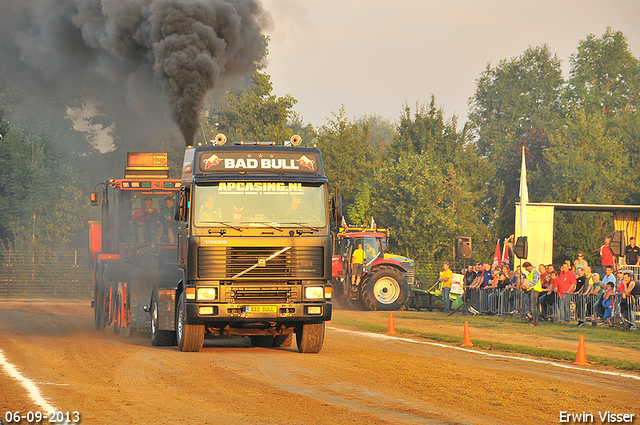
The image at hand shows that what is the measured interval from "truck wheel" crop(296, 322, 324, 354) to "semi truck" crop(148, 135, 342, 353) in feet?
1.29

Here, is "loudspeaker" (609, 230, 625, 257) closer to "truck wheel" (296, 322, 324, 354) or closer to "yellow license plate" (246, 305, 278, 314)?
"truck wheel" (296, 322, 324, 354)

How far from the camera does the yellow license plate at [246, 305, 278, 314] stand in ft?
44.8

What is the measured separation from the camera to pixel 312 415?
29.1ft

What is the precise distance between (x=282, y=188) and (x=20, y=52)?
17060 mm

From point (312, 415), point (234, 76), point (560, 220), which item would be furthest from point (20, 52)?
point (560, 220)

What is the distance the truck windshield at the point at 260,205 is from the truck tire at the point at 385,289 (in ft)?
53.1

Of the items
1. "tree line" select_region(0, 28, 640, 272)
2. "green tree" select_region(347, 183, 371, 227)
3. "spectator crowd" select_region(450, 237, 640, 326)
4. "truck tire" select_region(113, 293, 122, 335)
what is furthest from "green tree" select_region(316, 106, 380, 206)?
"truck tire" select_region(113, 293, 122, 335)

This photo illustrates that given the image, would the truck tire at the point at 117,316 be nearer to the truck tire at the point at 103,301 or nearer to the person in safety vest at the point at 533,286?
the truck tire at the point at 103,301

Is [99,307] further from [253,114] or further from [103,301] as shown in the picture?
[253,114]

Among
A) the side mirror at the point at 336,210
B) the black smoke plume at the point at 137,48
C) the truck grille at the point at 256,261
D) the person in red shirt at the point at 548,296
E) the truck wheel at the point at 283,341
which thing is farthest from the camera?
the person in red shirt at the point at 548,296

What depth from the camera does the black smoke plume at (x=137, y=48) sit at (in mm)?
22594

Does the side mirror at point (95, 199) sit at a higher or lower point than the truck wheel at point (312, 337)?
higher

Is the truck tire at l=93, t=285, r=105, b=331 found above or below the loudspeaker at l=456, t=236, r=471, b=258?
below

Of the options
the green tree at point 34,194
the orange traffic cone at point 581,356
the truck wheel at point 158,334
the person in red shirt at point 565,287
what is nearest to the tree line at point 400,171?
the green tree at point 34,194
